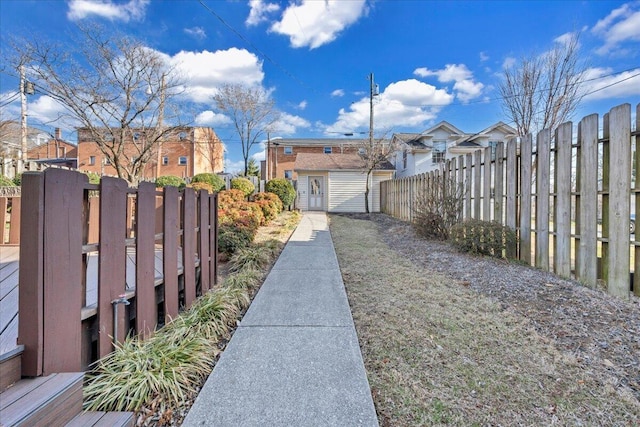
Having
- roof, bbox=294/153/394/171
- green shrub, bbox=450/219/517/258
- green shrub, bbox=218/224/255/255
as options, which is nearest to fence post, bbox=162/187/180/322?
green shrub, bbox=218/224/255/255

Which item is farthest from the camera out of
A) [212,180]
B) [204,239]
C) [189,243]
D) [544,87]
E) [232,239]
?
[212,180]

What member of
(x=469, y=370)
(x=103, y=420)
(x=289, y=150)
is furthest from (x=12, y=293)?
(x=289, y=150)

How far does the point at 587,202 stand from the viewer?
13.6 ft

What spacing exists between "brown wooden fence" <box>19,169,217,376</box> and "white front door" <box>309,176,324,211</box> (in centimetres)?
1508

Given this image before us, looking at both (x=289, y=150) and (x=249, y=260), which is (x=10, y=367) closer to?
(x=249, y=260)

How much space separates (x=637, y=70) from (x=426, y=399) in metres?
15.1

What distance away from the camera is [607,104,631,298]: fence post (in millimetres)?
3704

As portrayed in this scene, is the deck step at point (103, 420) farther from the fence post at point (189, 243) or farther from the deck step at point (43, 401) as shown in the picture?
the fence post at point (189, 243)

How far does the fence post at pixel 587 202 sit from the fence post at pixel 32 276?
227 inches

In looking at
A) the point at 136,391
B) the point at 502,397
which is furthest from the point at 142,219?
the point at 502,397

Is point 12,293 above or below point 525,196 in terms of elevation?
below

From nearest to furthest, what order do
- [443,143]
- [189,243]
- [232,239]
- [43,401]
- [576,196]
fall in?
[43,401]
[189,243]
[576,196]
[232,239]
[443,143]

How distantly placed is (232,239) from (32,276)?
178 inches

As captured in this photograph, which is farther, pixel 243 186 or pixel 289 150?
pixel 289 150
